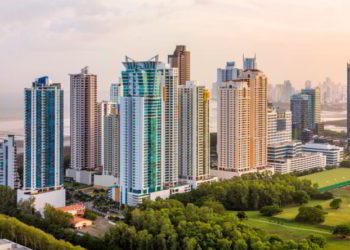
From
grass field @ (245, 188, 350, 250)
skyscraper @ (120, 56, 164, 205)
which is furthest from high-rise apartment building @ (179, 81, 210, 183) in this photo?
grass field @ (245, 188, 350, 250)

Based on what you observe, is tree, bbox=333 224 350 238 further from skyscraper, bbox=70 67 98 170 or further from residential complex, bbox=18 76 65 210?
skyscraper, bbox=70 67 98 170

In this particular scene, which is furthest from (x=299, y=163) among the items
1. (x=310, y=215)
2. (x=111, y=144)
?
(x=310, y=215)

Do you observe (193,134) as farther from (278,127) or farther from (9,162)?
(278,127)

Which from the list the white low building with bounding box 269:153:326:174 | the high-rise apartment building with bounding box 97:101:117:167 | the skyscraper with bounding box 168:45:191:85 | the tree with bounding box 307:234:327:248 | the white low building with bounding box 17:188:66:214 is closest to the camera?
the tree with bounding box 307:234:327:248

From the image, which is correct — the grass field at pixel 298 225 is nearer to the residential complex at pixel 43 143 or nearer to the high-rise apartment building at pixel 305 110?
the residential complex at pixel 43 143

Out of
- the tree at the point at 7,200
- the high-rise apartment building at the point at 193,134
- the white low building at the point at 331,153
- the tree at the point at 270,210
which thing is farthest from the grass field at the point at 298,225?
the white low building at the point at 331,153

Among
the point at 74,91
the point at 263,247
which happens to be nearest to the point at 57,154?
the point at 74,91

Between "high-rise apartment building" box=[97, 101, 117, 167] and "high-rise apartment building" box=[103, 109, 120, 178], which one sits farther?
"high-rise apartment building" box=[97, 101, 117, 167]

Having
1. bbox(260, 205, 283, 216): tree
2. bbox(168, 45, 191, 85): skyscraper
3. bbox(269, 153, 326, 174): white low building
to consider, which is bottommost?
bbox(260, 205, 283, 216): tree

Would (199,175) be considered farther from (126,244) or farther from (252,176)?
(126,244)
